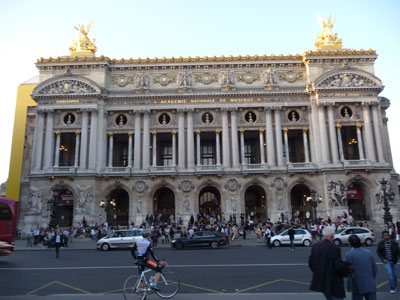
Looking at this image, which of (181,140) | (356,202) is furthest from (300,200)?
(181,140)

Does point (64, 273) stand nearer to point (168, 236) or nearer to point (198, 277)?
point (198, 277)

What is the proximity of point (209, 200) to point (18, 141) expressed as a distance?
30.6m

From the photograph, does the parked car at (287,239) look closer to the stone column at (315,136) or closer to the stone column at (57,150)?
the stone column at (315,136)

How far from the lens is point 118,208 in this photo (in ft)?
152

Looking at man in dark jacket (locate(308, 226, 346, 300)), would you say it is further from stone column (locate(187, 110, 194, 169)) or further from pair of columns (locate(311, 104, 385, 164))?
pair of columns (locate(311, 104, 385, 164))

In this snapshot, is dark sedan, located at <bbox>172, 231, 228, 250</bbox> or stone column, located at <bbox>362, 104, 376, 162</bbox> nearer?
dark sedan, located at <bbox>172, 231, 228, 250</bbox>

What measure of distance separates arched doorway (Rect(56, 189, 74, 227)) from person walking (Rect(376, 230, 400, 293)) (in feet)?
128

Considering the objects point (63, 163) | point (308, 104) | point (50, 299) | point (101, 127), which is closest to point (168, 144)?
point (101, 127)

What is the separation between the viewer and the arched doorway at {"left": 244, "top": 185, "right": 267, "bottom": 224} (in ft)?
145

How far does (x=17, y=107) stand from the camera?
5200 cm

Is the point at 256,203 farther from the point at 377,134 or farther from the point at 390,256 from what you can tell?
the point at 390,256

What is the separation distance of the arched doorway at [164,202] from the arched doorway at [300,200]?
1668 centimetres

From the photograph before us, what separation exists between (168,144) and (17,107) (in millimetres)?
24602

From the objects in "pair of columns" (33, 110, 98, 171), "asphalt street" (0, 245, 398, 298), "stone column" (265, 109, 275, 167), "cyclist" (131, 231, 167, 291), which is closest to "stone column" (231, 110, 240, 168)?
"stone column" (265, 109, 275, 167)
